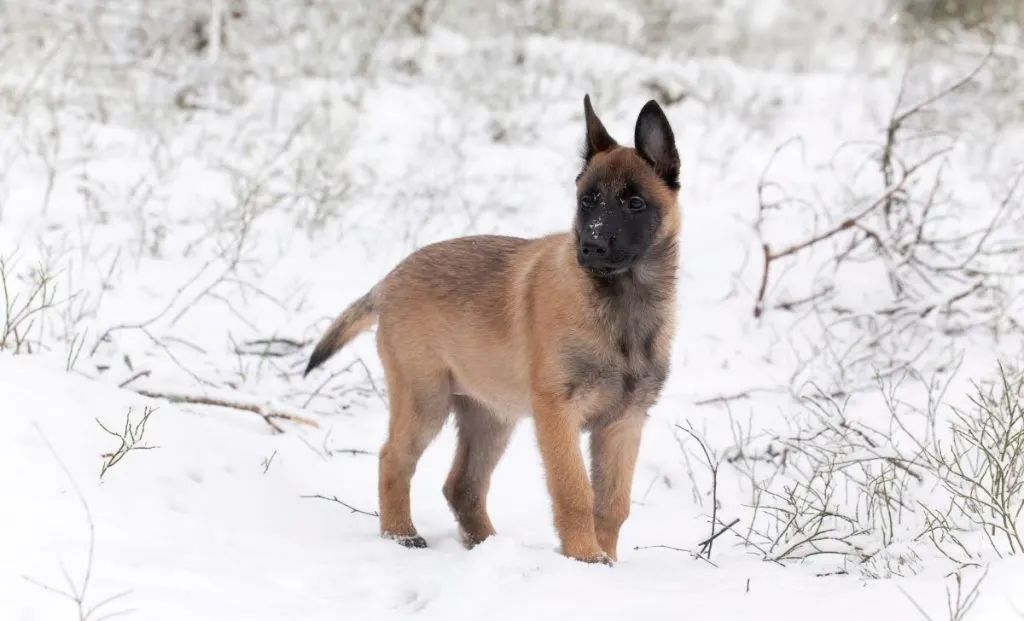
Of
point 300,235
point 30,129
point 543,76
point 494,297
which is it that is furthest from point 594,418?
point 543,76

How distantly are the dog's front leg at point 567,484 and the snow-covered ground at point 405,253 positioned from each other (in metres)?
0.27

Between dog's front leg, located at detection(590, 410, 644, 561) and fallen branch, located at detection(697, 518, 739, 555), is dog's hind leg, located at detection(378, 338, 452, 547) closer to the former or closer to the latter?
dog's front leg, located at detection(590, 410, 644, 561)

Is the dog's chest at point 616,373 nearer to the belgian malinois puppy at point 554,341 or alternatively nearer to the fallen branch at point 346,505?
the belgian malinois puppy at point 554,341

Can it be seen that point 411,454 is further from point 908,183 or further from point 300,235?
point 908,183

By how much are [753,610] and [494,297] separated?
6.48 feet

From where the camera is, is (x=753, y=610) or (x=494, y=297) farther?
(x=494, y=297)

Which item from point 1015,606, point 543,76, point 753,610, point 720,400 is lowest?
point 720,400

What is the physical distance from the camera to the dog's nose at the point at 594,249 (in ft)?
12.8

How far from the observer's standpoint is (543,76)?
39.7ft

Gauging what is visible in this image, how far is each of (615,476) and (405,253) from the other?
3.71 m

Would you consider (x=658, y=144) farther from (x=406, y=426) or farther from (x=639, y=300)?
(x=406, y=426)

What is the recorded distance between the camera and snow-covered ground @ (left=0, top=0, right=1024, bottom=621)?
3.30m

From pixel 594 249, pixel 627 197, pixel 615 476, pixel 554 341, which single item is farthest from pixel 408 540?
pixel 627 197

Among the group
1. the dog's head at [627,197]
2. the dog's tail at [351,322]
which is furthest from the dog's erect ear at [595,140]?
the dog's tail at [351,322]
